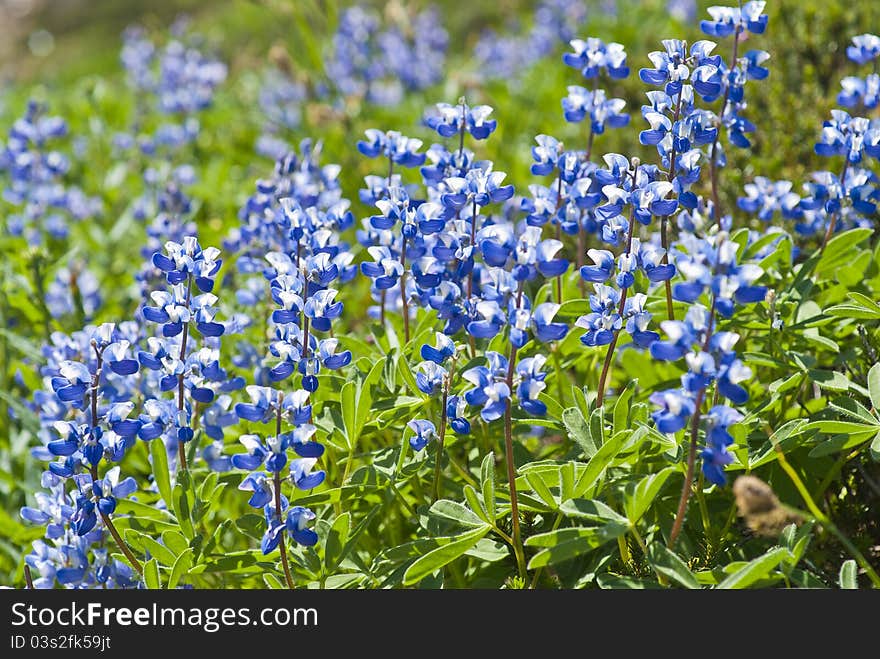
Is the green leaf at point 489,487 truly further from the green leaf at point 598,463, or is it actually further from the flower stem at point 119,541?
Answer: the flower stem at point 119,541

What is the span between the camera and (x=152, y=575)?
2244mm

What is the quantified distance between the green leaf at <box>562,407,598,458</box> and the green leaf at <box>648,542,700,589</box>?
0.28m

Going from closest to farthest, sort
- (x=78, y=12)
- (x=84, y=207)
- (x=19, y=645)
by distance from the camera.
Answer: (x=19, y=645) → (x=84, y=207) → (x=78, y=12)

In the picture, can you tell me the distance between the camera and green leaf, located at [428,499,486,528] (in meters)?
2.14

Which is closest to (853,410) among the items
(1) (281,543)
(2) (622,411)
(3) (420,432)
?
(2) (622,411)

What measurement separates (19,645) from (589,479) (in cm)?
139

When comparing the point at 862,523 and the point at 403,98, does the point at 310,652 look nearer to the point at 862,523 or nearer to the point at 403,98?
the point at 862,523

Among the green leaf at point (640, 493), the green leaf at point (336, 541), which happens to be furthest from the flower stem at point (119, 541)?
the green leaf at point (640, 493)

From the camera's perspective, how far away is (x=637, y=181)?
215 cm

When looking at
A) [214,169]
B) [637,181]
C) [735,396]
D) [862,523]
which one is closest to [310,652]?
[735,396]

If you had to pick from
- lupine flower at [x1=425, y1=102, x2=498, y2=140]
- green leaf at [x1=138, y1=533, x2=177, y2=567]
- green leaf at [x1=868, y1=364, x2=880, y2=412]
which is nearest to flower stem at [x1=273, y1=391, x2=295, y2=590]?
green leaf at [x1=138, y1=533, x2=177, y2=567]

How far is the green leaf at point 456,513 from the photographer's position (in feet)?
7.01

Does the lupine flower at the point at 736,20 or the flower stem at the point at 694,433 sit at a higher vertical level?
the lupine flower at the point at 736,20

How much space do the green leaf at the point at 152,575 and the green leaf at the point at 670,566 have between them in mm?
1174
